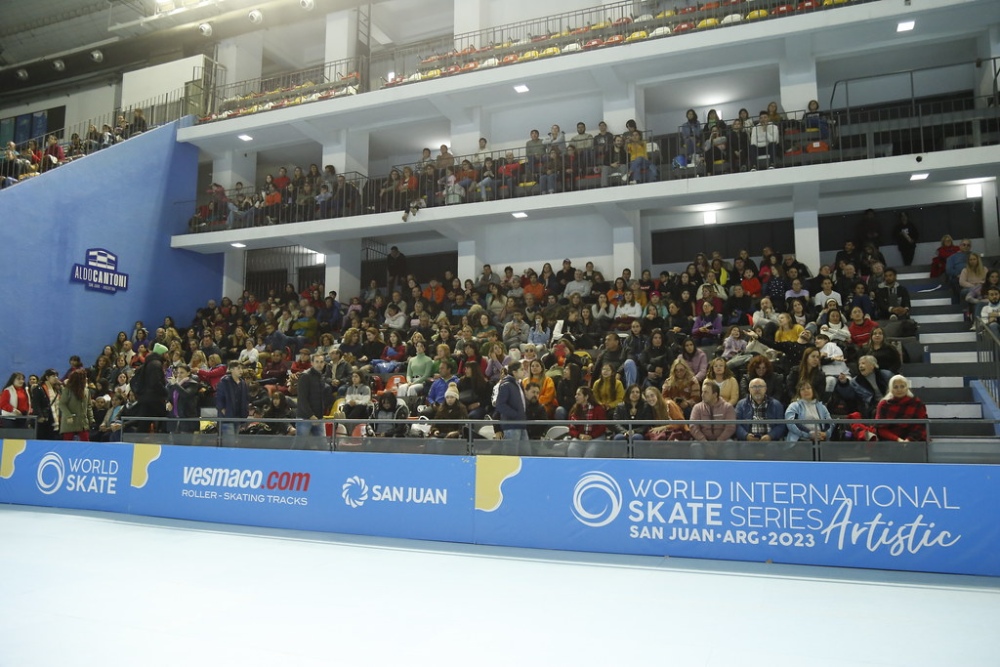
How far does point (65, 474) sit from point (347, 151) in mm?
10741

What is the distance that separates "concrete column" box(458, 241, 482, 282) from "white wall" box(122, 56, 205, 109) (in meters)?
9.94

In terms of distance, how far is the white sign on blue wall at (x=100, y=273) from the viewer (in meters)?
16.6

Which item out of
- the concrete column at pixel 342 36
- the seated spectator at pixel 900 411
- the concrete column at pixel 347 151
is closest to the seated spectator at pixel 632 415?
the seated spectator at pixel 900 411

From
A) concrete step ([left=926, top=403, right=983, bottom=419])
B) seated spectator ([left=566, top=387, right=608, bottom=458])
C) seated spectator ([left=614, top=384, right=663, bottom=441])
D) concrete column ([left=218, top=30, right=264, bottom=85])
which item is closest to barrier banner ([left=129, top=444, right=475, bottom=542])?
seated spectator ([left=566, top=387, right=608, bottom=458])

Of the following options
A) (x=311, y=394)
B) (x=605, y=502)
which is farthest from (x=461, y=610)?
(x=311, y=394)

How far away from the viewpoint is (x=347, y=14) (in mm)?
19438

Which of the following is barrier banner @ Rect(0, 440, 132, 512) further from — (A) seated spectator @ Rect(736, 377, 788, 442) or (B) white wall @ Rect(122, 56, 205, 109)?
(B) white wall @ Rect(122, 56, 205, 109)

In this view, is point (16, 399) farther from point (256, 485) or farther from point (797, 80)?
point (797, 80)

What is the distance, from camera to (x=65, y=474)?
10312 mm

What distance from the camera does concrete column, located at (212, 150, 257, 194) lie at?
1989cm

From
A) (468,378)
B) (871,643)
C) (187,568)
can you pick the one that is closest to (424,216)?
(468,378)

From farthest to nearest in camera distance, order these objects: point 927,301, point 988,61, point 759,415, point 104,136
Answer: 1. point 104,136
2. point 988,61
3. point 927,301
4. point 759,415

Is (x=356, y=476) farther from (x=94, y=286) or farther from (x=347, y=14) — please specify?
(x=347, y=14)

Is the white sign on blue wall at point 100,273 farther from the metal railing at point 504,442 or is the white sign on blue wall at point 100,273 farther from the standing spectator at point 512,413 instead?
the standing spectator at point 512,413
